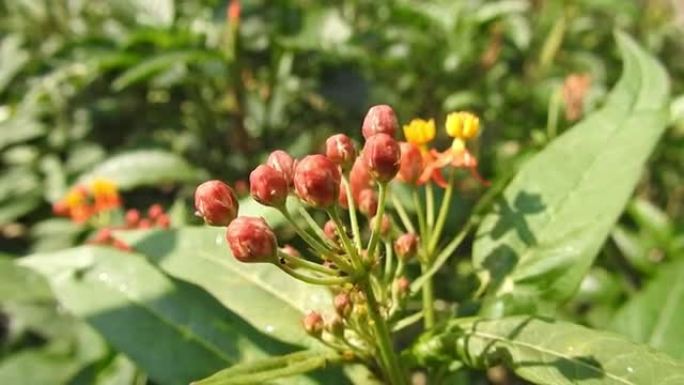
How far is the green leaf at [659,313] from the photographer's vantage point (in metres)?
2.14

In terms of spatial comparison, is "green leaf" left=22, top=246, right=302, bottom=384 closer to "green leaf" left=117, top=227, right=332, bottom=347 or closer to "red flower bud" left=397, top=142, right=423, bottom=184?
"green leaf" left=117, top=227, right=332, bottom=347

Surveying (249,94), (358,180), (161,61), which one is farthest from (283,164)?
(249,94)

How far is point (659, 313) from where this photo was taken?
2238mm

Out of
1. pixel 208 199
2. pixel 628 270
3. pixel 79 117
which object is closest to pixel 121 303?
pixel 208 199

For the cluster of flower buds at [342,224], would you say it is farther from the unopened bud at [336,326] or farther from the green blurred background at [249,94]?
the green blurred background at [249,94]

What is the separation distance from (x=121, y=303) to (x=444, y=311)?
618 mm

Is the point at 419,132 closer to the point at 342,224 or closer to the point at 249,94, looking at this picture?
the point at 342,224

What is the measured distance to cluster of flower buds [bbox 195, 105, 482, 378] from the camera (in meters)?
1.24

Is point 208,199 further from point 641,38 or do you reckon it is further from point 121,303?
point 641,38

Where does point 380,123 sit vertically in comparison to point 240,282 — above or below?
above

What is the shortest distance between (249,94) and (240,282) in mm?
1524

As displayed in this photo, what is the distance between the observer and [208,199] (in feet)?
4.29

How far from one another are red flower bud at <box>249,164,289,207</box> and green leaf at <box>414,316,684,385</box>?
0.35 m

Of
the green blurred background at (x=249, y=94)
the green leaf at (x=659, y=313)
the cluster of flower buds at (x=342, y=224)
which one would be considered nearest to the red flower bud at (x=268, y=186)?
the cluster of flower buds at (x=342, y=224)
